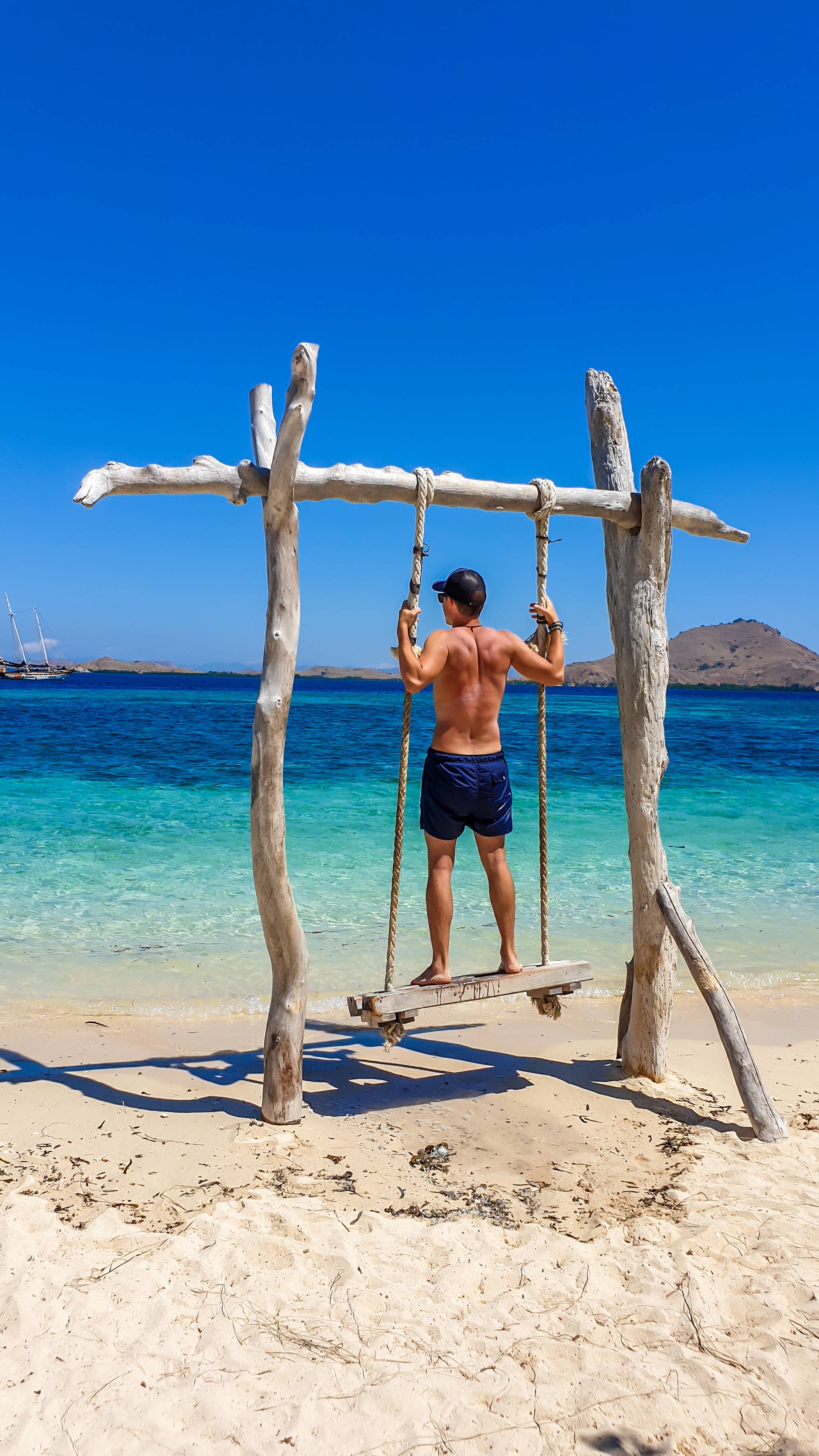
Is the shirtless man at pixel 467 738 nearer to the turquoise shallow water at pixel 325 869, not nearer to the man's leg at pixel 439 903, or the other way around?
the man's leg at pixel 439 903

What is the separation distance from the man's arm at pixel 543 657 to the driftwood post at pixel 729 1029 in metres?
1.23

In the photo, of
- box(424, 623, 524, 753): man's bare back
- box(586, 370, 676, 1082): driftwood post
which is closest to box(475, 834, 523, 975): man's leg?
box(424, 623, 524, 753): man's bare back

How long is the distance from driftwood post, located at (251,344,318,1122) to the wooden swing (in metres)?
0.35

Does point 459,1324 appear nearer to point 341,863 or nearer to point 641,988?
point 641,988

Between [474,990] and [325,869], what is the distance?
6429 mm

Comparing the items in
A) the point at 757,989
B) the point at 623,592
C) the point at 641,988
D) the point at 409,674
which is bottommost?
the point at 757,989

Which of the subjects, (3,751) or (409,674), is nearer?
(409,674)

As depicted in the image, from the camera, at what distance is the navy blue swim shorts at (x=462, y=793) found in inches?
171

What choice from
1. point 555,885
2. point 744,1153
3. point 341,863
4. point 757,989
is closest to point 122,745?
point 341,863

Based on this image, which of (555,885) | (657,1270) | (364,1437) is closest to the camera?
(364,1437)

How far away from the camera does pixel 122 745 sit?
25.4m

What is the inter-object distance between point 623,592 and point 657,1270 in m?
3.08

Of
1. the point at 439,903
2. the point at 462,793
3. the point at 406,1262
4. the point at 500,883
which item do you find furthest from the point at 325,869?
the point at 406,1262

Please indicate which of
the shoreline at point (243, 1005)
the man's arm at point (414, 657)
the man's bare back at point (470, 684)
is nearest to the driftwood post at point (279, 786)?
the man's arm at point (414, 657)
